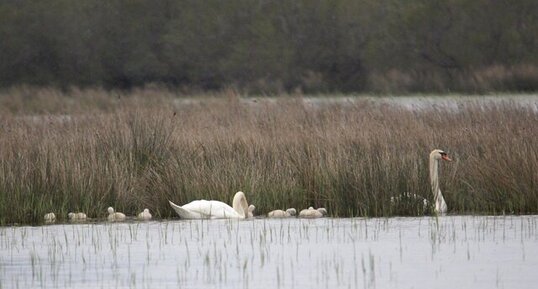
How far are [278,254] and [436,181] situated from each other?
2.62 m

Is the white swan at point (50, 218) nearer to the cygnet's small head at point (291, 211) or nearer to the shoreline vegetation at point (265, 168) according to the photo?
the shoreline vegetation at point (265, 168)

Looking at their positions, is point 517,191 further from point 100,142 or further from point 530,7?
point 530,7

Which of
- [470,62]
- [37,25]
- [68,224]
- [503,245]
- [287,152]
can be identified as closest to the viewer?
[503,245]

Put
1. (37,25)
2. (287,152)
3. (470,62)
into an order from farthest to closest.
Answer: (37,25) < (470,62) < (287,152)

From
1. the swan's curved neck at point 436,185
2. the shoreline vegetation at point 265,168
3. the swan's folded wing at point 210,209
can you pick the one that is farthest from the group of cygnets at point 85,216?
the swan's curved neck at point 436,185

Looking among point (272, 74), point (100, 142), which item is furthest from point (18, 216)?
point (272, 74)

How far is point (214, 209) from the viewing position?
42.1ft

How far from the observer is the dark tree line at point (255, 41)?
4950 cm

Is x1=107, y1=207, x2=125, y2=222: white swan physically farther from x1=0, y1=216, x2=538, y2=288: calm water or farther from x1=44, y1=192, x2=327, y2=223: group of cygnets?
x1=0, y1=216, x2=538, y2=288: calm water

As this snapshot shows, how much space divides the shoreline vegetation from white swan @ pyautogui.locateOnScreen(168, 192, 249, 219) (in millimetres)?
565

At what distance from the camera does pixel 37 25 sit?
53.1 meters

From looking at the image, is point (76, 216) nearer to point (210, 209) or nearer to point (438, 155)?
point (210, 209)

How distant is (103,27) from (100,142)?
40053 mm

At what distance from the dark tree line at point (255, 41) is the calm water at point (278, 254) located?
3388 cm
